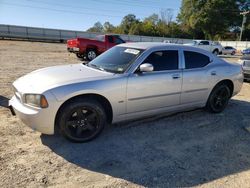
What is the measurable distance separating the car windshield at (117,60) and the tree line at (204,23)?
191ft

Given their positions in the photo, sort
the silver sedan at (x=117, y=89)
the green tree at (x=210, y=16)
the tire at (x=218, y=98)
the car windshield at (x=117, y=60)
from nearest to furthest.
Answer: the silver sedan at (x=117, y=89) < the car windshield at (x=117, y=60) < the tire at (x=218, y=98) < the green tree at (x=210, y=16)

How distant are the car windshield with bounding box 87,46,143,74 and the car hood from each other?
21cm

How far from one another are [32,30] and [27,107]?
3476 cm

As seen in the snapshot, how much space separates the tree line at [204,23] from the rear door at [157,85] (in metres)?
58.2

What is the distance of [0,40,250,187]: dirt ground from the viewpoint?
3.28 metres

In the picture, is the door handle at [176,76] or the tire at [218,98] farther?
the tire at [218,98]

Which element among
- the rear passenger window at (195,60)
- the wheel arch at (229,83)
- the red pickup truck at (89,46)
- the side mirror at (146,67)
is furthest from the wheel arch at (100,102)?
the red pickup truck at (89,46)

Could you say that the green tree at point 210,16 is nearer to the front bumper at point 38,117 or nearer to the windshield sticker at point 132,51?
the windshield sticker at point 132,51

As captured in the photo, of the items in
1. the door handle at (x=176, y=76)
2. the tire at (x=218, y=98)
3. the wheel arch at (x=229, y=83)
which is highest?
the door handle at (x=176, y=76)

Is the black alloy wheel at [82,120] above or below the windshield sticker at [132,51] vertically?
below

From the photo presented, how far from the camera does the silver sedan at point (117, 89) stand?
3.85 meters

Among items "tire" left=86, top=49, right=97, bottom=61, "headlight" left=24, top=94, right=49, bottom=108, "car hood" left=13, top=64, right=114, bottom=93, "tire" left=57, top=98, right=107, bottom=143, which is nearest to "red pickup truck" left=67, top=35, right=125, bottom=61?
"tire" left=86, top=49, right=97, bottom=61

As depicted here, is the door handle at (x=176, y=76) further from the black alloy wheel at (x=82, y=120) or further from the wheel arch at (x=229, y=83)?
the black alloy wheel at (x=82, y=120)

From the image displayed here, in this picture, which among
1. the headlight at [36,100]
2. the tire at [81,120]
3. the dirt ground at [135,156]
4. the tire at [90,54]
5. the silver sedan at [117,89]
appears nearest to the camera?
the dirt ground at [135,156]
